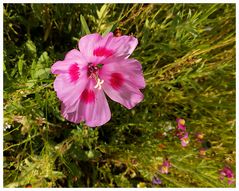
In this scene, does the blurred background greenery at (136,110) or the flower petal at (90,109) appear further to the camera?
the blurred background greenery at (136,110)

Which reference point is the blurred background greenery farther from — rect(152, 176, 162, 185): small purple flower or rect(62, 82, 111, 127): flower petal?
rect(62, 82, 111, 127): flower petal

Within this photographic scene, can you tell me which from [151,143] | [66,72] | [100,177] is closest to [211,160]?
[151,143]

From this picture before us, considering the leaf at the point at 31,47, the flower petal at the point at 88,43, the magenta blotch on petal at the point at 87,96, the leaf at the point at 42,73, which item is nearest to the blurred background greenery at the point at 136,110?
the leaf at the point at 31,47

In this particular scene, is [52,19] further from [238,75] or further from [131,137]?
[238,75]

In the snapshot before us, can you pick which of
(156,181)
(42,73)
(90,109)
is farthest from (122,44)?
(156,181)

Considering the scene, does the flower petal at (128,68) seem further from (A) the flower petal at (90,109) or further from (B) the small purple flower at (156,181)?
(B) the small purple flower at (156,181)

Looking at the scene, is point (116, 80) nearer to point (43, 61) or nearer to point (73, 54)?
point (73, 54)
